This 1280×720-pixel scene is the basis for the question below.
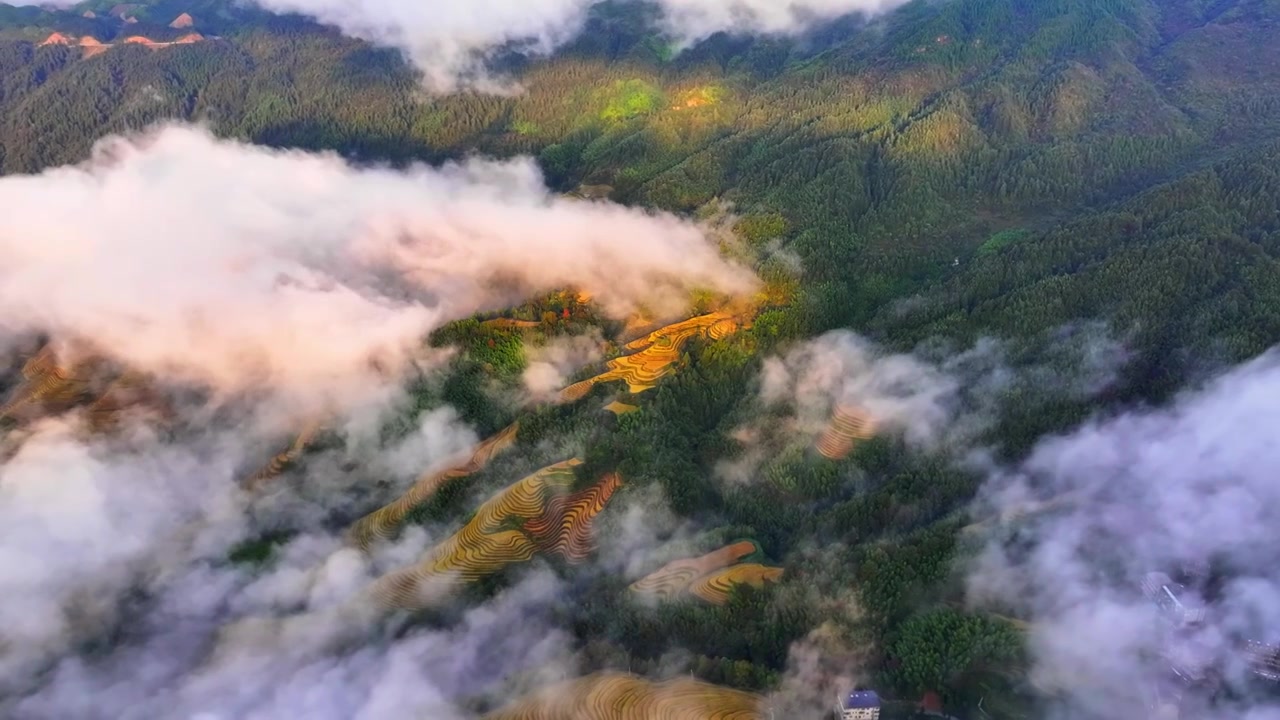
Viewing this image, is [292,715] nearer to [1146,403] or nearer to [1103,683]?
[1103,683]

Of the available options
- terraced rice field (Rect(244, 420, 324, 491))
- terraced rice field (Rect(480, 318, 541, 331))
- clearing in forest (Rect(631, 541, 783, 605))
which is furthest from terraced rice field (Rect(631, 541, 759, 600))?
terraced rice field (Rect(480, 318, 541, 331))

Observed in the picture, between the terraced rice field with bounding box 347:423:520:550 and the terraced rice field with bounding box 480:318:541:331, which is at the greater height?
the terraced rice field with bounding box 480:318:541:331

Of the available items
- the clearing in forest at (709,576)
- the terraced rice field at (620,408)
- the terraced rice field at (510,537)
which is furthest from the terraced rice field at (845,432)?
the terraced rice field at (510,537)

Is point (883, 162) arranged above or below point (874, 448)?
above

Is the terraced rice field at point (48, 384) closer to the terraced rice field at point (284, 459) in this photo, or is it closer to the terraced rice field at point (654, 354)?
the terraced rice field at point (284, 459)

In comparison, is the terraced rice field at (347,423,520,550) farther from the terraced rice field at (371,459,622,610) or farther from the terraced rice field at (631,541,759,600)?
the terraced rice field at (631,541,759,600)

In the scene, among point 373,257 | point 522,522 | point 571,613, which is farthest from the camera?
point 373,257

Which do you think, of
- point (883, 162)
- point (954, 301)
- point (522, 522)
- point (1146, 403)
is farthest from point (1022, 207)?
point (522, 522)
